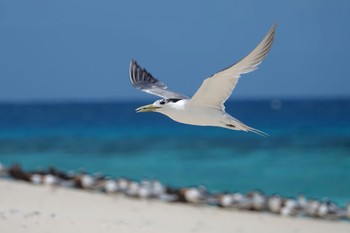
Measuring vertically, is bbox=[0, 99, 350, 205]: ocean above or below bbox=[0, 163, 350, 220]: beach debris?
above

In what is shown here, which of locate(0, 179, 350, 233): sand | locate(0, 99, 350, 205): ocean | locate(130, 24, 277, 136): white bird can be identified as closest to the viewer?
locate(130, 24, 277, 136): white bird

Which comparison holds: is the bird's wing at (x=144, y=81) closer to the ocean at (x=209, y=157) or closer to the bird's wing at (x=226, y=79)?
the bird's wing at (x=226, y=79)

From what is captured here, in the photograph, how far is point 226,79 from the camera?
513 cm

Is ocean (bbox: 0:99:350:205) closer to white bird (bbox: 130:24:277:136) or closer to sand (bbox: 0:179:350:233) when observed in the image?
sand (bbox: 0:179:350:233)

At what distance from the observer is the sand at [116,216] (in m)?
7.98

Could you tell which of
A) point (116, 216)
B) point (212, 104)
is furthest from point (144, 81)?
point (116, 216)

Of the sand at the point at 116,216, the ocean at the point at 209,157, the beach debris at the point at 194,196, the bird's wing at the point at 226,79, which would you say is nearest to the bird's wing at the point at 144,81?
the bird's wing at the point at 226,79

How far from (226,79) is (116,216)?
4.16 metres

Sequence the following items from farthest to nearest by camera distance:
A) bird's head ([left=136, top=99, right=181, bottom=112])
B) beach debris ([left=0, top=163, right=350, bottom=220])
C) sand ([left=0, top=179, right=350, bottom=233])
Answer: beach debris ([left=0, top=163, right=350, bottom=220])
sand ([left=0, top=179, right=350, bottom=233])
bird's head ([left=136, top=99, right=181, bottom=112])

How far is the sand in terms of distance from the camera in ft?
26.2

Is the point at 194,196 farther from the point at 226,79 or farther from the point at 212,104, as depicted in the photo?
the point at 226,79

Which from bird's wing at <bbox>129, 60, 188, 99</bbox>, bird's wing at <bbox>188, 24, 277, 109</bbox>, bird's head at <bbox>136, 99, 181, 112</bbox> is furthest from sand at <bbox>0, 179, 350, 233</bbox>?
bird's wing at <bbox>188, 24, 277, 109</bbox>

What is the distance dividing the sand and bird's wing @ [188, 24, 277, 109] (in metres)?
2.93

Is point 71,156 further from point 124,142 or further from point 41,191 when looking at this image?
point 41,191
